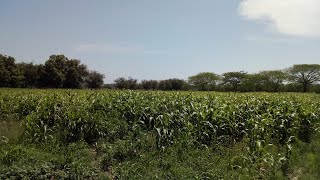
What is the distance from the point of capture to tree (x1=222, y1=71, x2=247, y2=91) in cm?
7946

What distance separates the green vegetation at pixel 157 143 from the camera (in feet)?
23.9

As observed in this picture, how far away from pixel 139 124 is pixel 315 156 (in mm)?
5192

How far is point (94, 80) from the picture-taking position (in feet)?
212

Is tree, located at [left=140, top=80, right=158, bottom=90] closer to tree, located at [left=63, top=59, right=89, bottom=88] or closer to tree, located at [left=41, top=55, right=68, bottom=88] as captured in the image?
tree, located at [left=63, top=59, right=89, bottom=88]

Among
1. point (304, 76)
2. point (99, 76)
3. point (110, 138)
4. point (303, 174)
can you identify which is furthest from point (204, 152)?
point (304, 76)

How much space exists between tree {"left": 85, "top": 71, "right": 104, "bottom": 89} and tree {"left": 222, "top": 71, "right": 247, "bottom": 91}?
96.2ft

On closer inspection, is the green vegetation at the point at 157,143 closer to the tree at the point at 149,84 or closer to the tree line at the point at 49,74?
the tree line at the point at 49,74

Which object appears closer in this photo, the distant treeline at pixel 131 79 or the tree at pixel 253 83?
the distant treeline at pixel 131 79

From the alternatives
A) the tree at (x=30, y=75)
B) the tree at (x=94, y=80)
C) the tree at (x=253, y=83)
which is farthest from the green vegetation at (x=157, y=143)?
the tree at (x=253, y=83)

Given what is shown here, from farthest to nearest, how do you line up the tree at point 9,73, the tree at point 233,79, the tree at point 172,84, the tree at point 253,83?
the tree at point 233,79 → the tree at point 253,83 → the tree at point 172,84 → the tree at point 9,73

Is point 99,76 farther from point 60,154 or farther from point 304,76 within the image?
point 60,154

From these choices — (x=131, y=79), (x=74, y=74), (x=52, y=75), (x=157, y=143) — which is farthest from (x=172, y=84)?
(x=157, y=143)

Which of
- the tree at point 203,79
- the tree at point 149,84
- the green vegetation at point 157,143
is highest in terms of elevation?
the tree at point 203,79

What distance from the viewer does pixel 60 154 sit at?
832cm
